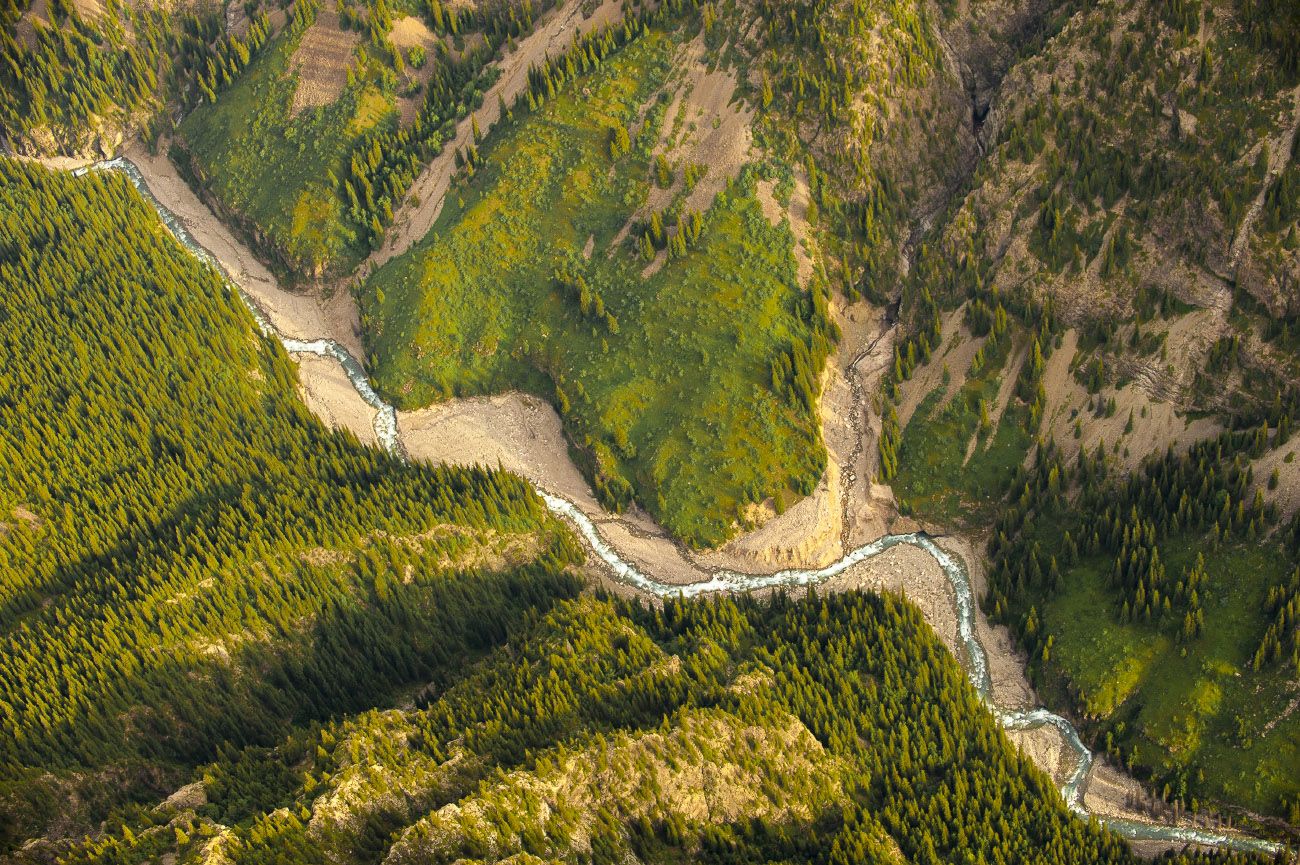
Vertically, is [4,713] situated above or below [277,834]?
above

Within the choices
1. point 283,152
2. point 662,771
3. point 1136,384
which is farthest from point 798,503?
point 283,152

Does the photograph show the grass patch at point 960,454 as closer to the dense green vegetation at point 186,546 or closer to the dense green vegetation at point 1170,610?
the dense green vegetation at point 1170,610

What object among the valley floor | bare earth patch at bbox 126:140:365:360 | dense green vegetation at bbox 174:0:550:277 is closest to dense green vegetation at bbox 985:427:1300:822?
the valley floor

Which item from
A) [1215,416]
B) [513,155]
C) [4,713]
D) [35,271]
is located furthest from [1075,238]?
[35,271]

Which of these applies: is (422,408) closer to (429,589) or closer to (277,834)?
(429,589)

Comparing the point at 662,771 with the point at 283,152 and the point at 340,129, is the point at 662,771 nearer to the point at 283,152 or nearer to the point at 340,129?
the point at 340,129

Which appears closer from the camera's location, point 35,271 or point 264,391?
point 264,391

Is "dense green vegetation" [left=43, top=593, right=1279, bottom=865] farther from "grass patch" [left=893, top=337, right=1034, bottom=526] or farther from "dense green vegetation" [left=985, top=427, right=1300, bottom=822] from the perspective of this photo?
"grass patch" [left=893, top=337, right=1034, bottom=526]
